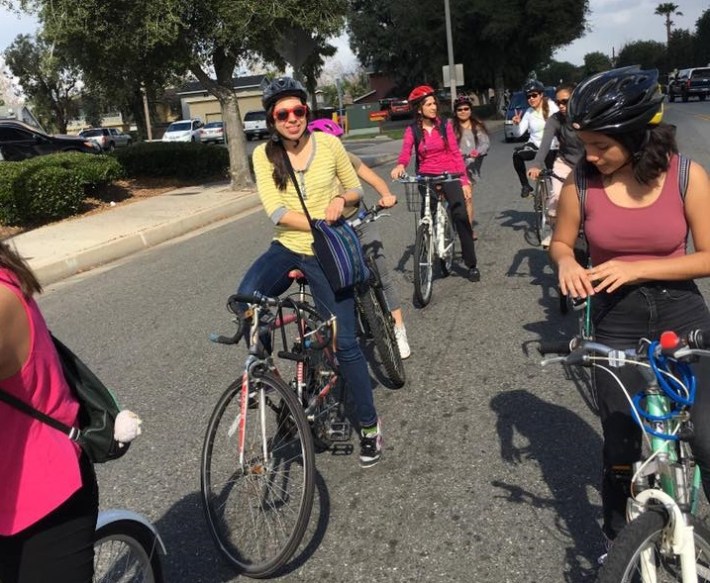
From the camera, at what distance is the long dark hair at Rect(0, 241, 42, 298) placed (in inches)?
71.7

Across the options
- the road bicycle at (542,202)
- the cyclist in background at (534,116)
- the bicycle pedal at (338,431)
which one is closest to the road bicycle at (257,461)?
the bicycle pedal at (338,431)

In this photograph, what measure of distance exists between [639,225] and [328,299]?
1.65 metres

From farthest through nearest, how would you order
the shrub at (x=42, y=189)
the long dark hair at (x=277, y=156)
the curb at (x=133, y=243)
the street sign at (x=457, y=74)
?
the street sign at (x=457, y=74)
the shrub at (x=42, y=189)
the curb at (x=133, y=243)
the long dark hair at (x=277, y=156)

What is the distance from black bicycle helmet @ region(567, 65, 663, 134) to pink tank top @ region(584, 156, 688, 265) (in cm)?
24

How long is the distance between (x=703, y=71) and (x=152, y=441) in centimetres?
4890

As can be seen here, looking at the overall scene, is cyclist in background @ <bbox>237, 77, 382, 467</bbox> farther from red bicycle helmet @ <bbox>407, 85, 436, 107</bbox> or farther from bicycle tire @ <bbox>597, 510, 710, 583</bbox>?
red bicycle helmet @ <bbox>407, 85, 436, 107</bbox>

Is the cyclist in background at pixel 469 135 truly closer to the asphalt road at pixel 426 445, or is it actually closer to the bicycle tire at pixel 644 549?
the asphalt road at pixel 426 445

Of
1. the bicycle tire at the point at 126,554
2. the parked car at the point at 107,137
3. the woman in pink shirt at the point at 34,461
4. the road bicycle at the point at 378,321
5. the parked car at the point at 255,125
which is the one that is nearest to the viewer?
the woman in pink shirt at the point at 34,461

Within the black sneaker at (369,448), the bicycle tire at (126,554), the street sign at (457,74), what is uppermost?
the street sign at (457,74)

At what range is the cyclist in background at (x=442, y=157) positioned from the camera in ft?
23.0

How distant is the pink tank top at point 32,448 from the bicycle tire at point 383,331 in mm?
2661

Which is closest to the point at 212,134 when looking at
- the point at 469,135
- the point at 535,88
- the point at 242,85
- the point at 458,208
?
the point at 242,85

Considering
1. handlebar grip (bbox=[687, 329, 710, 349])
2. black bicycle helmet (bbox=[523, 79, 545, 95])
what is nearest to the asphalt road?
handlebar grip (bbox=[687, 329, 710, 349])

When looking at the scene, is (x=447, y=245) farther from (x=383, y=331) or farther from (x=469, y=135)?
(x=383, y=331)
